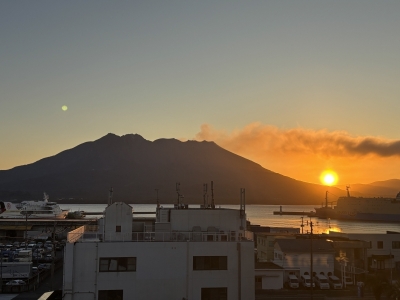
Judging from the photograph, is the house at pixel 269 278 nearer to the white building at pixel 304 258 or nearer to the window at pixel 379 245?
the white building at pixel 304 258

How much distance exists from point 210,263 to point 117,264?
476 cm

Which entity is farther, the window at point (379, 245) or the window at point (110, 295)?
the window at point (379, 245)

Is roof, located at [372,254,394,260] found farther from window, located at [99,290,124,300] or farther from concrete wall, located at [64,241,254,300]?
window, located at [99,290,124,300]

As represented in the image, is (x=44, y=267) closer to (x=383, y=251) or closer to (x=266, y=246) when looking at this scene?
(x=266, y=246)

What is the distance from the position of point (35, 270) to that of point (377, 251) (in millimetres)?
38787

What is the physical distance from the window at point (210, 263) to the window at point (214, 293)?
1083 mm

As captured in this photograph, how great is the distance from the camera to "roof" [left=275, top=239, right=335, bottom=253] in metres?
40.4

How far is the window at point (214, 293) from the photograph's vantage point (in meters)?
22.5

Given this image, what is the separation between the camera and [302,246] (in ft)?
133

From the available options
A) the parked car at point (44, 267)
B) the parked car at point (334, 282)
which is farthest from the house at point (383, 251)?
the parked car at point (44, 267)

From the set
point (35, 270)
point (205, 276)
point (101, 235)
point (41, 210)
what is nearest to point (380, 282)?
point (205, 276)

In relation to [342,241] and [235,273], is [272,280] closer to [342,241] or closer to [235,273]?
[342,241]

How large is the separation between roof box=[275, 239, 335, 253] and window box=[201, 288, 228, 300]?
62.0ft

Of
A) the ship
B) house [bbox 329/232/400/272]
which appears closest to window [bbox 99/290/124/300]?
house [bbox 329/232/400/272]
